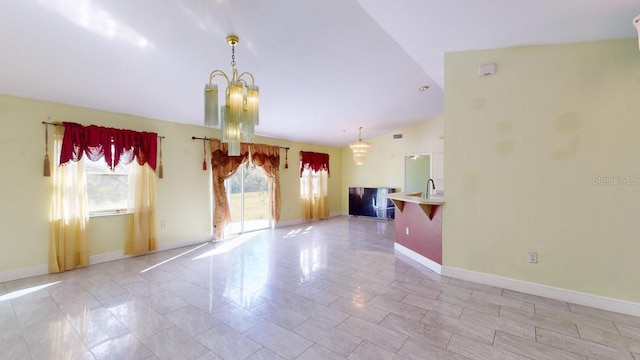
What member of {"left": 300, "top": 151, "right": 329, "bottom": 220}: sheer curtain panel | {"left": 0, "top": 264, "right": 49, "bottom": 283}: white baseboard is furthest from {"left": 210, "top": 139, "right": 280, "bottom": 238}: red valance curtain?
{"left": 0, "top": 264, "right": 49, "bottom": 283}: white baseboard

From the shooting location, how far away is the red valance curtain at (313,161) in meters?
7.46

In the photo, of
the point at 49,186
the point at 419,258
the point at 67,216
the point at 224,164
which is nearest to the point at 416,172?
the point at 419,258

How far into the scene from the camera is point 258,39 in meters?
2.69

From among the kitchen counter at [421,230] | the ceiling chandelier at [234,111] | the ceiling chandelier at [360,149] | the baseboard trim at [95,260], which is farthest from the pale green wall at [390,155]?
the ceiling chandelier at [234,111]

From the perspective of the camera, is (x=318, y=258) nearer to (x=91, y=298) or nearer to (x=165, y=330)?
(x=165, y=330)

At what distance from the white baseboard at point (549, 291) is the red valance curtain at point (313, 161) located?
4960mm

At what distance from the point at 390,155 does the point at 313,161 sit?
2402mm

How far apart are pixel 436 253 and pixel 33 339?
171 inches

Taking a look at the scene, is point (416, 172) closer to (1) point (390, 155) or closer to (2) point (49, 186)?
(1) point (390, 155)

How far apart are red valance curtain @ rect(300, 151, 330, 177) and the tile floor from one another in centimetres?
405

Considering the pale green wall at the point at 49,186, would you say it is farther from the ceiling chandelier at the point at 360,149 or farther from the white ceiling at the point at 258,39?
the ceiling chandelier at the point at 360,149

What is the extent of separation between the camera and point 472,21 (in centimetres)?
253

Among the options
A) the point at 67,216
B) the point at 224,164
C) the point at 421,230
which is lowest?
the point at 421,230

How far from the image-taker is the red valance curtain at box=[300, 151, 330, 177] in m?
7.46
